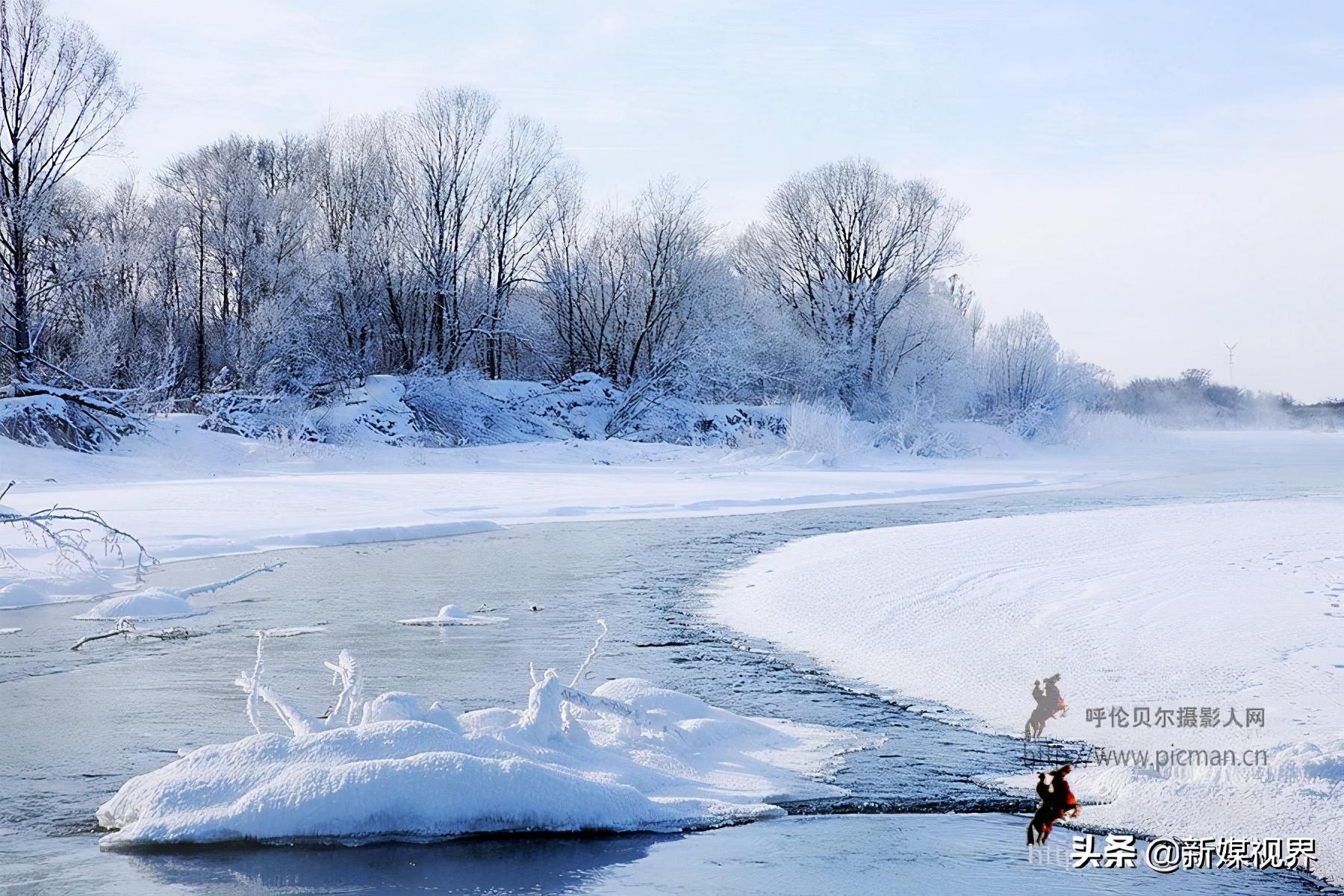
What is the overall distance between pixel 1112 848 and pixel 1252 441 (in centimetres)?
5124

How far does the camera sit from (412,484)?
68.7ft

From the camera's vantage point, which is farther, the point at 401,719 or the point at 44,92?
the point at 44,92

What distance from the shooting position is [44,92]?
25.7 metres

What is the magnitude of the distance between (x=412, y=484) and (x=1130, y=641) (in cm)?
1570

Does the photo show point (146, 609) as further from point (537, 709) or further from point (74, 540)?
point (537, 709)

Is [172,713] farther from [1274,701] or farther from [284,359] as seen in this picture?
[284,359]

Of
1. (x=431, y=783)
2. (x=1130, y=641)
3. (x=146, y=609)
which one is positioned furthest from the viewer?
(x=146, y=609)

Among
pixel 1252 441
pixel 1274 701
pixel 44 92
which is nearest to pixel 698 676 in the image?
pixel 1274 701

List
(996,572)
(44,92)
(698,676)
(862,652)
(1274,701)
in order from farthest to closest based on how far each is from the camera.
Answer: (44,92) → (996,572) → (862,652) → (698,676) → (1274,701)

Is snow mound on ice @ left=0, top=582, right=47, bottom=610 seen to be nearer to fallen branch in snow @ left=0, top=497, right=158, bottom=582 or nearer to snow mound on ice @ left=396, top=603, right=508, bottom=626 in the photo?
fallen branch in snow @ left=0, top=497, right=158, bottom=582

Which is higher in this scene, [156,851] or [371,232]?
[371,232]

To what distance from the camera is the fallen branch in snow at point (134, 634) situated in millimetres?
7992

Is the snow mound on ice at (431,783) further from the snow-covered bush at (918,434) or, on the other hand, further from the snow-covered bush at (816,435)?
the snow-covered bush at (918,434)
